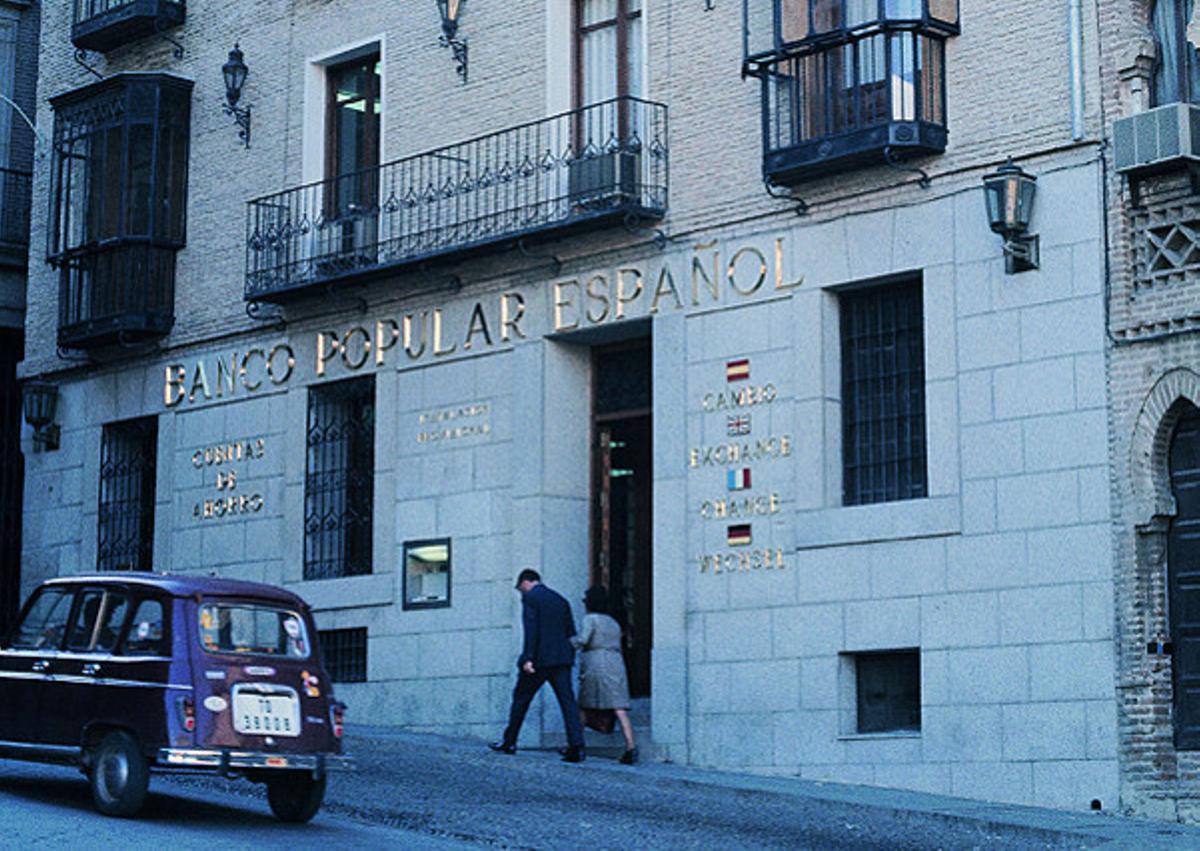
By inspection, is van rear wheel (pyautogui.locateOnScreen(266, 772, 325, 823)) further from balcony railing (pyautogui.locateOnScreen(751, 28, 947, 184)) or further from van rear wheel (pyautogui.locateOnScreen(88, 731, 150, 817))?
balcony railing (pyautogui.locateOnScreen(751, 28, 947, 184))

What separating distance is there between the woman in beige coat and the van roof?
4952 mm

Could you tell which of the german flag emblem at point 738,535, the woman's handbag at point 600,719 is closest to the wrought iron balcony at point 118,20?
the german flag emblem at point 738,535

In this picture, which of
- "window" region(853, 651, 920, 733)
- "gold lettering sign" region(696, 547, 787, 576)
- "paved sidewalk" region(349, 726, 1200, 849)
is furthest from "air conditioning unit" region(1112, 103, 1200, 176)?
"paved sidewalk" region(349, 726, 1200, 849)

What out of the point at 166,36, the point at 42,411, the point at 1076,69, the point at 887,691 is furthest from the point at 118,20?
the point at 887,691

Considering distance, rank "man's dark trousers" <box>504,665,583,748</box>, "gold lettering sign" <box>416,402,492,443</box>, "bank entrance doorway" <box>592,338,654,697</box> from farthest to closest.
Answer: "gold lettering sign" <box>416,402,492,443</box>
"bank entrance doorway" <box>592,338,654,697</box>
"man's dark trousers" <box>504,665,583,748</box>

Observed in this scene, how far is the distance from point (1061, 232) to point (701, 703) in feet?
18.5

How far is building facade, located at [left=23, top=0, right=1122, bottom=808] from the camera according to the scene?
19.3 m

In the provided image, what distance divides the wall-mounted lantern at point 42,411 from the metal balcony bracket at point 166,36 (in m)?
4.67

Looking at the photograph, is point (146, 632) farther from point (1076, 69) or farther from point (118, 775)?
point (1076, 69)

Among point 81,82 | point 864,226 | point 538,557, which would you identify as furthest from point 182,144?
point 864,226

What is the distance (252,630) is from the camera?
16578mm

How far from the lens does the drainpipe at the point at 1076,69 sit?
1906cm

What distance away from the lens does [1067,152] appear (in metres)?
19.2

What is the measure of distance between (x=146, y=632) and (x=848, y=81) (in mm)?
8373
